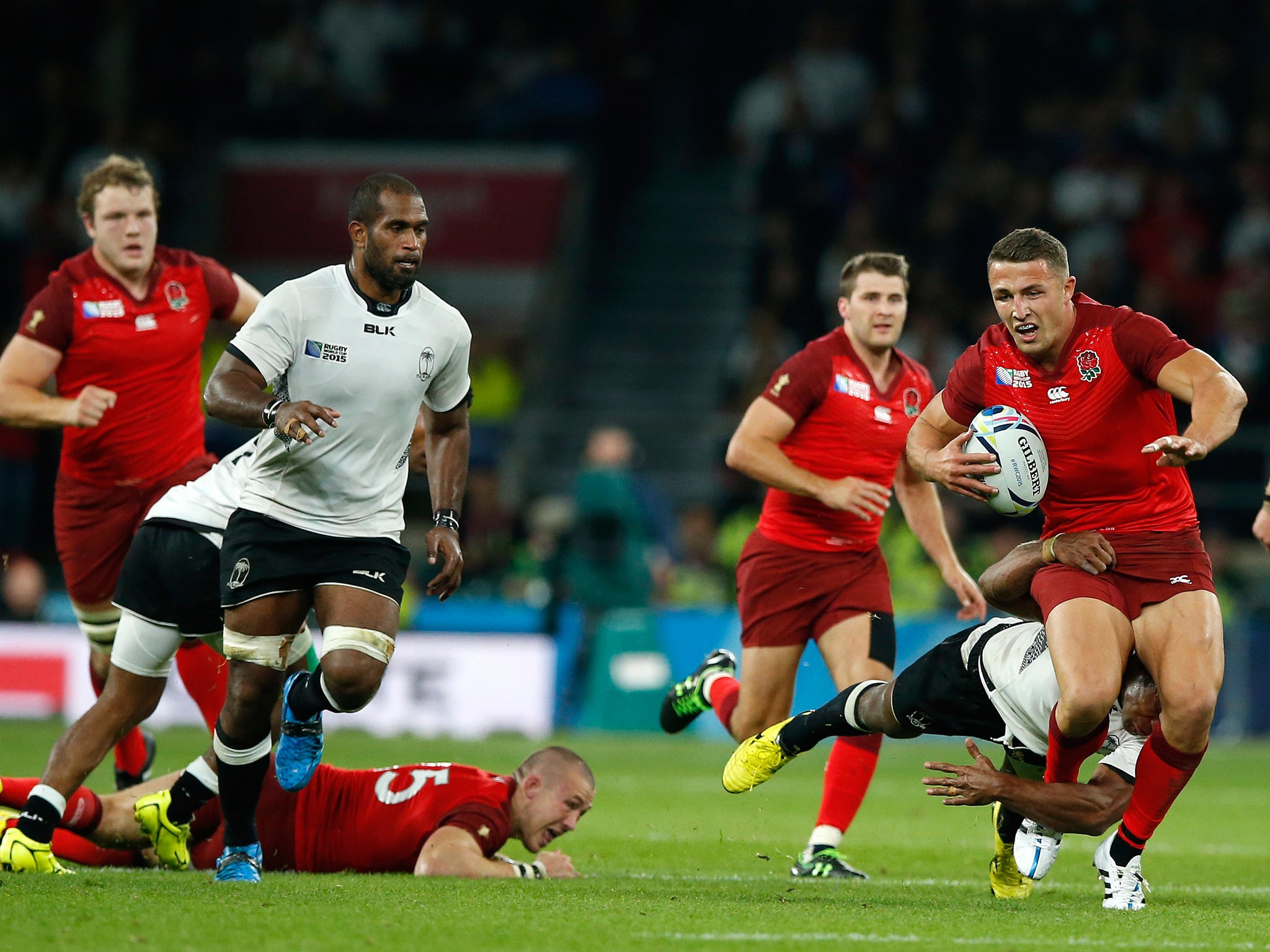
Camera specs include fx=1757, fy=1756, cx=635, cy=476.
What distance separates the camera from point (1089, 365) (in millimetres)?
6414

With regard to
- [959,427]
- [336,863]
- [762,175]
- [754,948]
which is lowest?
[336,863]

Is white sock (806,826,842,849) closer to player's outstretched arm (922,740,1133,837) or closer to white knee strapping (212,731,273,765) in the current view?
player's outstretched arm (922,740,1133,837)

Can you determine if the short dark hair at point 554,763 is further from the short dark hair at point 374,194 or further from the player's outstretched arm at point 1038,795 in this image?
the short dark hair at point 374,194

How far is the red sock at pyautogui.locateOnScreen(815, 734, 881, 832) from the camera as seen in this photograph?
7.41 metres

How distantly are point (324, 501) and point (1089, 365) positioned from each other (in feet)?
9.27

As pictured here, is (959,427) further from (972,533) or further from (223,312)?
(972,533)

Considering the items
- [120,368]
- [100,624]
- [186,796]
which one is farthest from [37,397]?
[186,796]

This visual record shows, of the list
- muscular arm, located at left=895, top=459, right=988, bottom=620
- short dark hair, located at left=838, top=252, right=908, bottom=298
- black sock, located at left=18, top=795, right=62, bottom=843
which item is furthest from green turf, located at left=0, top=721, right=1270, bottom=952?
short dark hair, located at left=838, top=252, right=908, bottom=298

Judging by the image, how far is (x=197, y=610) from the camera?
6766 millimetres

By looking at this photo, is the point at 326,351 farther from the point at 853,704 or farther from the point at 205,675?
the point at 853,704

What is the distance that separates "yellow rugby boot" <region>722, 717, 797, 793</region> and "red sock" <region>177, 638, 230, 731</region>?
2207mm

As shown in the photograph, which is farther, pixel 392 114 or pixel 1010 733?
pixel 392 114

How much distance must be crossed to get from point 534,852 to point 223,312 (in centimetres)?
274

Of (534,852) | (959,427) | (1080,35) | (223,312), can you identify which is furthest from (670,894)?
(1080,35)
